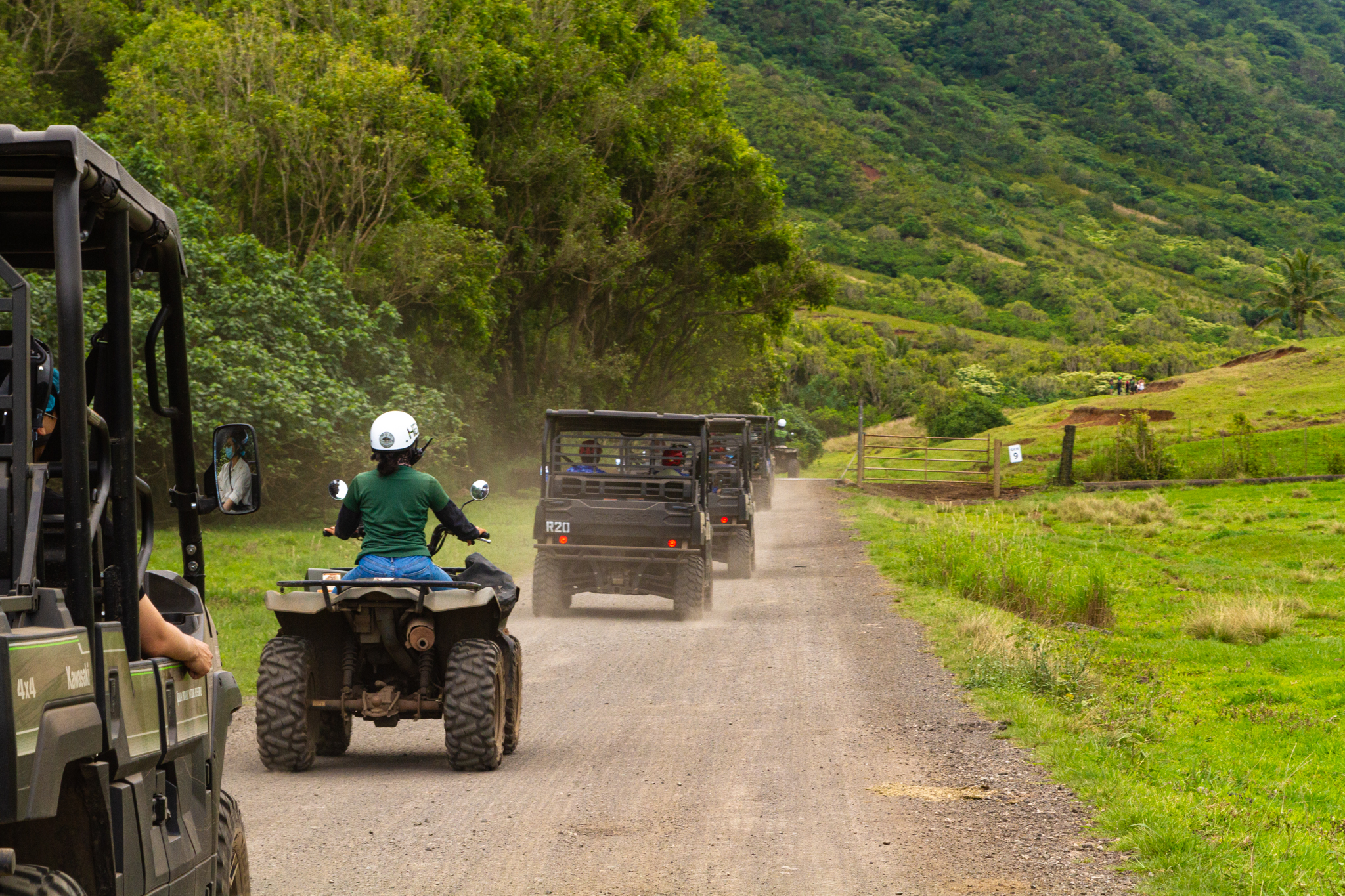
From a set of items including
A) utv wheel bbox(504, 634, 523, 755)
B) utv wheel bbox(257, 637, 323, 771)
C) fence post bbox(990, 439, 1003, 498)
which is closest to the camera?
utv wheel bbox(257, 637, 323, 771)

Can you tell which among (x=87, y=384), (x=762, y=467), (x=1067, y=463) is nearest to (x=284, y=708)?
(x=87, y=384)

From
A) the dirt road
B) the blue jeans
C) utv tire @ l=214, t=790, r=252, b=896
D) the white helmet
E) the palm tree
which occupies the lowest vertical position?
the dirt road

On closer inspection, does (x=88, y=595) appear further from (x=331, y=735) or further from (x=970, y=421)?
(x=970, y=421)

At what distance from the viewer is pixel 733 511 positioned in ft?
71.1

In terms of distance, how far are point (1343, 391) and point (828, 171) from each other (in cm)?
11845

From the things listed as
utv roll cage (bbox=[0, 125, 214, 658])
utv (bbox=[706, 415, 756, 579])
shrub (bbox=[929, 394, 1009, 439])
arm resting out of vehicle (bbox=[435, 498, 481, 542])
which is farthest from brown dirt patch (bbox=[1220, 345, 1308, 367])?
utv roll cage (bbox=[0, 125, 214, 658])

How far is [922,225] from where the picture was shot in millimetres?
194625

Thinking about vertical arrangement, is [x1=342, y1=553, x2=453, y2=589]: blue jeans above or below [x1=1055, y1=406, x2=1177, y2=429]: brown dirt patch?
below

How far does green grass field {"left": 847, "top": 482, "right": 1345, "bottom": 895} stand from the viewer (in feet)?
21.9

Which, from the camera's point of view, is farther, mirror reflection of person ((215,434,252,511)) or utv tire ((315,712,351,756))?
utv tire ((315,712,351,756))

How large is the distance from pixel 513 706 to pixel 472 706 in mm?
674

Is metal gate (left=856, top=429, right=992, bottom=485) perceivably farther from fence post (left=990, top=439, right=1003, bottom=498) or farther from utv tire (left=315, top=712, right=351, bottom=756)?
utv tire (left=315, top=712, right=351, bottom=756)

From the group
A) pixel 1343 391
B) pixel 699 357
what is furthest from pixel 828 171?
pixel 699 357

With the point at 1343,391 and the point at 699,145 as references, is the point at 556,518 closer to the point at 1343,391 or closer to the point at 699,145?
the point at 699,145
